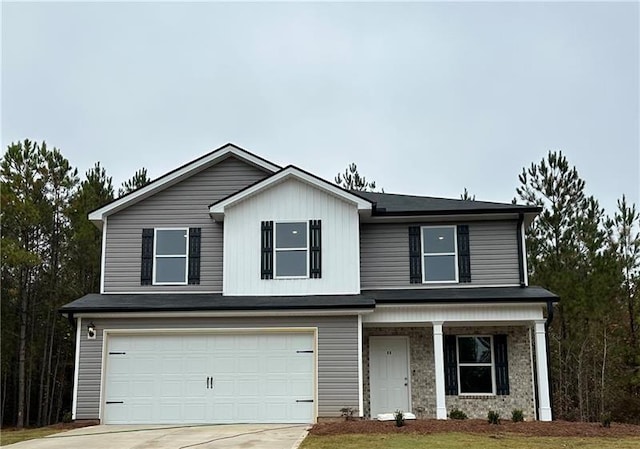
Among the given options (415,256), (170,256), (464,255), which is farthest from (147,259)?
(464,255)

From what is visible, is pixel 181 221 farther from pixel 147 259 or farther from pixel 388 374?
pixel 388 374

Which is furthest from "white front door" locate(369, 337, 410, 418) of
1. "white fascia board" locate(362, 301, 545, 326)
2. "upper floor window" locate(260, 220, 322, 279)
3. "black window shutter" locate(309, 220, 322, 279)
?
"upper floor window" locate(260, 220, 322, 279)

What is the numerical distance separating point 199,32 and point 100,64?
3437 mm

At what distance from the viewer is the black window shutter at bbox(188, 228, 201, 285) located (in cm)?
1798

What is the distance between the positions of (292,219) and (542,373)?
6899 mm

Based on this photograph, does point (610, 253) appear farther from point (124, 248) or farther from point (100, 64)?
point (100, 64)

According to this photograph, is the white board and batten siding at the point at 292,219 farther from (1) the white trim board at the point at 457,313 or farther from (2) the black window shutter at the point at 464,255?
(2) the black window shutter at the point at 464,255

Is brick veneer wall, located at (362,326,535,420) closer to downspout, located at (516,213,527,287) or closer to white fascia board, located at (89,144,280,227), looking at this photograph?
downspout, located at (516,213,527,287)

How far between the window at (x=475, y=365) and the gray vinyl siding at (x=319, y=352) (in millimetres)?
3381

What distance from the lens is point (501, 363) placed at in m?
17.4

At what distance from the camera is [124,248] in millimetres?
18219

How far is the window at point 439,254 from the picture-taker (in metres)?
18.0

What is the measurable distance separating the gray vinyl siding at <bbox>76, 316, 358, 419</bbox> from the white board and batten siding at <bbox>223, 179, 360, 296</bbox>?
3.46 ft

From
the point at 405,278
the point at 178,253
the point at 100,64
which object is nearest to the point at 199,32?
the point at 100,64
